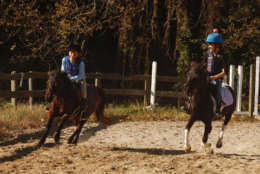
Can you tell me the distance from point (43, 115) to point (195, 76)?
686 cm

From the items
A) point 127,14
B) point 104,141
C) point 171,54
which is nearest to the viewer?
point 104,141

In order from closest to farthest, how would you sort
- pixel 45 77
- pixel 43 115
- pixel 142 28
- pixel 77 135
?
pixel 77 135 → pixel 43 115 → pixel 45 77 → pixel 142 28

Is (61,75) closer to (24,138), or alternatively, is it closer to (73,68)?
(73,68)

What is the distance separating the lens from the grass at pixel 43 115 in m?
12.1

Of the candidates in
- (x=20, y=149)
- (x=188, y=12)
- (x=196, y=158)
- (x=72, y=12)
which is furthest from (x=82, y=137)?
(x=188, y=12)

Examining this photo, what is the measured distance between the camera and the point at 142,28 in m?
17.8

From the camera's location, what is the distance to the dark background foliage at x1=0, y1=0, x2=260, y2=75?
16141 mm

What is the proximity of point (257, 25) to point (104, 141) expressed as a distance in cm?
893

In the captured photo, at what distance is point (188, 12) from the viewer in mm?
17312

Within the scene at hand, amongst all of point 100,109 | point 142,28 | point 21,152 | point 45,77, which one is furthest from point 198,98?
point 142,28

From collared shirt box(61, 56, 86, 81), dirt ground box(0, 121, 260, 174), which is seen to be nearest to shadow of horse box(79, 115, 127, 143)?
dirt ground box(0, 121, 260, 174)

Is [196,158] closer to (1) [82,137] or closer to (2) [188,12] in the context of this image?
(1) [82,137]

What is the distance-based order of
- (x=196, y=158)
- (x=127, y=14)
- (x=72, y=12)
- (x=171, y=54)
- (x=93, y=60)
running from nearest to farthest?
(x=196, y=158) → (x=72, y=12) → (x=127, y=14) → (x=171, y=54) → (x=93, y=60)

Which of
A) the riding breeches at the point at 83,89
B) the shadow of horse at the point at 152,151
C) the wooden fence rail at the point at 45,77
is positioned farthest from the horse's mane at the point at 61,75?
the wooden fence rail at the point at 45,77
